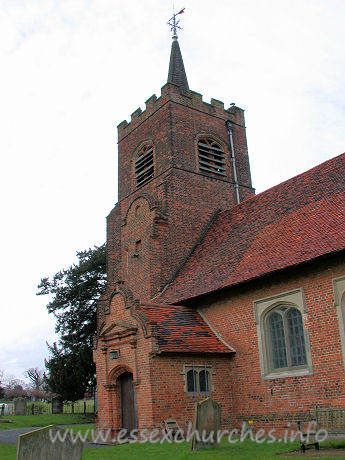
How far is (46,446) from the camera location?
737 cm

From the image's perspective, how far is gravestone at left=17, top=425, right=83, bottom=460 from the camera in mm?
7195

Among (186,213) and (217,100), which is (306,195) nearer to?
(186,213)

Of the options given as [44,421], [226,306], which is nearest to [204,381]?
[226,306]

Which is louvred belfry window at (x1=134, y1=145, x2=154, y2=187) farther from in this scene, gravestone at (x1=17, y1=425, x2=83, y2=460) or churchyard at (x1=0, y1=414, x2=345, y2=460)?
gravestone at (x1=17, y1=425, x2=83, y2=460)

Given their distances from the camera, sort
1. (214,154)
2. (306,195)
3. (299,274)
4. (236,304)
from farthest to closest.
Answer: (214,154) → (306,195) → (236,304) → (299,274)

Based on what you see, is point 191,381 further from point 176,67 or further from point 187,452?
point 176,67

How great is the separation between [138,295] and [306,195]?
832 centimetres

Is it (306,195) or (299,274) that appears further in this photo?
(306,195)

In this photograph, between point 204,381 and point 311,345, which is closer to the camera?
point 311,345

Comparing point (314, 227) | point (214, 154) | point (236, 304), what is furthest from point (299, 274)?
point (214, 154)

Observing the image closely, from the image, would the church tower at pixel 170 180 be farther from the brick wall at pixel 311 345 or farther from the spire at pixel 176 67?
the brick wall at pixel 311 345

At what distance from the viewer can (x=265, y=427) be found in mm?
14641

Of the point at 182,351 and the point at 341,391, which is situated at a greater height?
the point at 182,351

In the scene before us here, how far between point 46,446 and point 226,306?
10246 millimetres
